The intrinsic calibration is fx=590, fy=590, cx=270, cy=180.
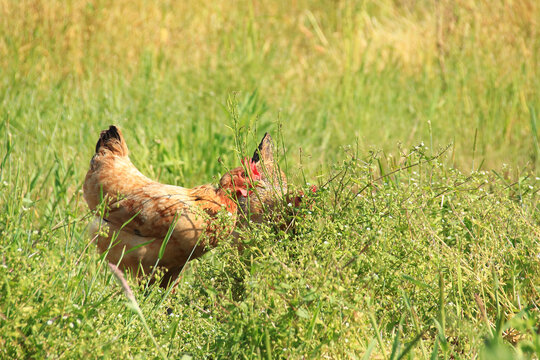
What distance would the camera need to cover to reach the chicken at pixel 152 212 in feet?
11.0

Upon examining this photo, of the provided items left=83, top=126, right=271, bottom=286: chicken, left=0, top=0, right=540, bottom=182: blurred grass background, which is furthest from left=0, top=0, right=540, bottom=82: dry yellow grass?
left=83, top=126, right=271, bottom=286: chicken

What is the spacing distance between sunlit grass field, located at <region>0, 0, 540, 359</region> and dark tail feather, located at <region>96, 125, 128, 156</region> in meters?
0.32

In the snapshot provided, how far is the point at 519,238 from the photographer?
297 centimetres

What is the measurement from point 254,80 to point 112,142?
8.16 ft

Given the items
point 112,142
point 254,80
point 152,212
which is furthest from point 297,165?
point 254,80

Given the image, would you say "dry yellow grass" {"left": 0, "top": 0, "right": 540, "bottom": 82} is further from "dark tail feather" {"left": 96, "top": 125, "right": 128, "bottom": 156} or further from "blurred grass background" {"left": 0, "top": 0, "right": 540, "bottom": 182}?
"dark tail feather" {"left": 96, "top": 125, "right": 128, "bottom": 156}

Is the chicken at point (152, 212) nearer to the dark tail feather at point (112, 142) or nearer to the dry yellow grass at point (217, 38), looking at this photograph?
the dark tail feather at point (112, 142)

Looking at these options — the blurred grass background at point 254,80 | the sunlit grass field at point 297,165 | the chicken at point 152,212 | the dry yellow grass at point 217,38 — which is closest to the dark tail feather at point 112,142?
the chicken at point 152,212

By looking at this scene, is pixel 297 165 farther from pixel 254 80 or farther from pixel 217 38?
pixel 217 38

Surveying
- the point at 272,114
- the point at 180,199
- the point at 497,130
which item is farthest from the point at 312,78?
the point at 180,199

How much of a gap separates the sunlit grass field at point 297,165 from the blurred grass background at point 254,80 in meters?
0.03

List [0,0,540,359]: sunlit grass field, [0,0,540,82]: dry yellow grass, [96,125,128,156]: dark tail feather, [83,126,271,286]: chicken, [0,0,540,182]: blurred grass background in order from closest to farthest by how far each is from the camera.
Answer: [0,0,540,359]: sunlit grass field
[83,126,271,286]: chicken
[96,125,128,156]: dark tail feather
[0,0,540,182]: blurred grass background
[0,0,540,82]: dry yellow grass

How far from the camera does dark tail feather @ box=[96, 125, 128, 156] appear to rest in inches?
153

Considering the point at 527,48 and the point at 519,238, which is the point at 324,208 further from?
the point at 527,48
